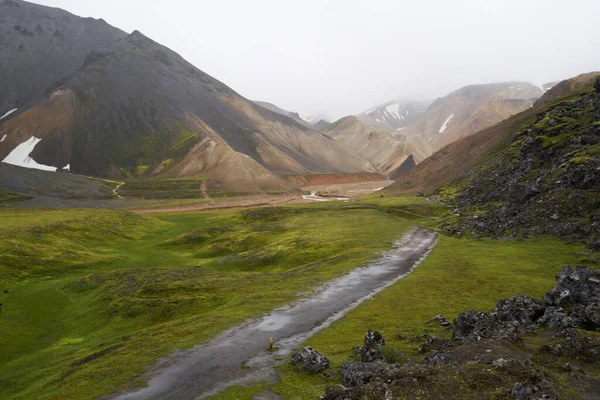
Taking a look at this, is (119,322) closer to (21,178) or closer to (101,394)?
(101,394)

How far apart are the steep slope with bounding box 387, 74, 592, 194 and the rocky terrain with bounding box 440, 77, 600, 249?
36615mm

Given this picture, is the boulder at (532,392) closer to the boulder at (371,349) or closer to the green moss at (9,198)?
the boulder at (371,349)

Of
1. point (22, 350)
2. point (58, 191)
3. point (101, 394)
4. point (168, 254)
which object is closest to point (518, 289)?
point (101, 394)

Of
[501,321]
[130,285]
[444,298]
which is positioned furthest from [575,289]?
[130,285]

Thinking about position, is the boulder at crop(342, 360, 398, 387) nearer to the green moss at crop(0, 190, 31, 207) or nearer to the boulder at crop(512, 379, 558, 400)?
the boulder at crop(512, 379, 558, 400)

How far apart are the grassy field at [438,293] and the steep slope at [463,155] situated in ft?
293

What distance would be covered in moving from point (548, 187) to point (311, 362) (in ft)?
203

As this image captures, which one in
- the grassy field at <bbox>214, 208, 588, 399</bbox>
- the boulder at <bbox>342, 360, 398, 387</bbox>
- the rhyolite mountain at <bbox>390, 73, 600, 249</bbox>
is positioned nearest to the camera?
the boulder at <bbox>342, 360, 398, 387</bbox>

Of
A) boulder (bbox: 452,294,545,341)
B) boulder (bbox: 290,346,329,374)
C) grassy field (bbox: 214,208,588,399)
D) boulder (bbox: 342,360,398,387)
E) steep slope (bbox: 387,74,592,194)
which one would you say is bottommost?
grassy field (bbox: 214,208,588,399)

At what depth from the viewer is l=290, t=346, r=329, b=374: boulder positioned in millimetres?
23398

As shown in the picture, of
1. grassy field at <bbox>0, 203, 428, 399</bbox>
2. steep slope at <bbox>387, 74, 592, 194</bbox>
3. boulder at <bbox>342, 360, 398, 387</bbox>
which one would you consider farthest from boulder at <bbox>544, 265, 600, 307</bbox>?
steep slope at <bbox>387, 74, 592, 194</bbox>

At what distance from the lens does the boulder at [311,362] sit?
23.4 meters

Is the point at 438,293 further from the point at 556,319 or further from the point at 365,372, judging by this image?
the point at 365,372

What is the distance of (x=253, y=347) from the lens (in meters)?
28.7
